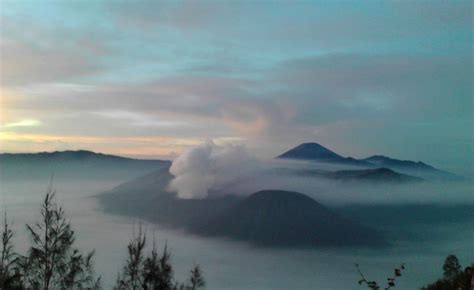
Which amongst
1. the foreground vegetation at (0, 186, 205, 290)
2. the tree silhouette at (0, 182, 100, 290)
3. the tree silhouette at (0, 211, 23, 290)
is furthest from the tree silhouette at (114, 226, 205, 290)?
the tree silhouette at (0, 211, 23, 290)

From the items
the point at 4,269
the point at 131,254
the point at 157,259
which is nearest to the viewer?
the point at 4,269

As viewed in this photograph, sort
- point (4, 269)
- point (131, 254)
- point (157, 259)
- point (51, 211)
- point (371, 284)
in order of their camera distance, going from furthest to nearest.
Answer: point (157, 259)
point (131, 254)
point (51, 211)
point (4, 269)
point (371, 284)

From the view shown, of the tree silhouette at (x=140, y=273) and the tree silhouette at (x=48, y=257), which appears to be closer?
the tree silhouette at (x=48, y=257)

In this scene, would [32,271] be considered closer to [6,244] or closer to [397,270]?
[6,244]

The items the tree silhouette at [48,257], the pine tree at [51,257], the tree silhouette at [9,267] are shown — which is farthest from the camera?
the pine tree at [51,257]

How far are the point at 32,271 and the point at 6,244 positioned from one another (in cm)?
153

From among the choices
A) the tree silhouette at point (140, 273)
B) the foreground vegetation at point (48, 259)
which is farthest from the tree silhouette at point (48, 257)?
the tree silhouette at point (140, 273)

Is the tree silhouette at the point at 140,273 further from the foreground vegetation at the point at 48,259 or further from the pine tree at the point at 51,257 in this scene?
the pine tree at the point at 51,257

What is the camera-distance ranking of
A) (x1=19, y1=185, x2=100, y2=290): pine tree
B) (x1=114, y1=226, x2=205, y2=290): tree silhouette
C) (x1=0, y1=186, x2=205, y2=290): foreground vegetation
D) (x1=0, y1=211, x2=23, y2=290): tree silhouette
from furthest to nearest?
(x1=114, y1=226, x2=205, y2=290): tree silhouette, (x1=19, y1=185, x2=100, y2=290): pine tree, (x1=0, y1=186, x2=205, y2=290): foreground vegetation, (x1=0, y1=211, x2=23, y2=290): tree silhouette

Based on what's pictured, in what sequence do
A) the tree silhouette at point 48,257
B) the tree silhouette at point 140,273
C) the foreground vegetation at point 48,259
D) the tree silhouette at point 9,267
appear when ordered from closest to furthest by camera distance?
1. the tree silhouette at point 9,267
2. the foreground vegetation at point 48,259
3. the tree silhouette at point 48,257
4. the tree silhouette at point 140,273

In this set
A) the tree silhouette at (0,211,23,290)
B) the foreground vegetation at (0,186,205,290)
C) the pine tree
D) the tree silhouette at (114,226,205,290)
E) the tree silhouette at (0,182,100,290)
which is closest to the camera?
the tree silhouette at (0,211,23,290)

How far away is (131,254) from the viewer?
2348 cm

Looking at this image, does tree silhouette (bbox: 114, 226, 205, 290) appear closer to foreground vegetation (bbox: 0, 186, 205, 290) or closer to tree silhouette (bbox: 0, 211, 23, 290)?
foreground vegetation (bbox: 0, 186, 205, 290)

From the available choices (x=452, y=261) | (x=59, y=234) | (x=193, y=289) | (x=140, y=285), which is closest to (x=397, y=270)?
(x=59, y=234)
